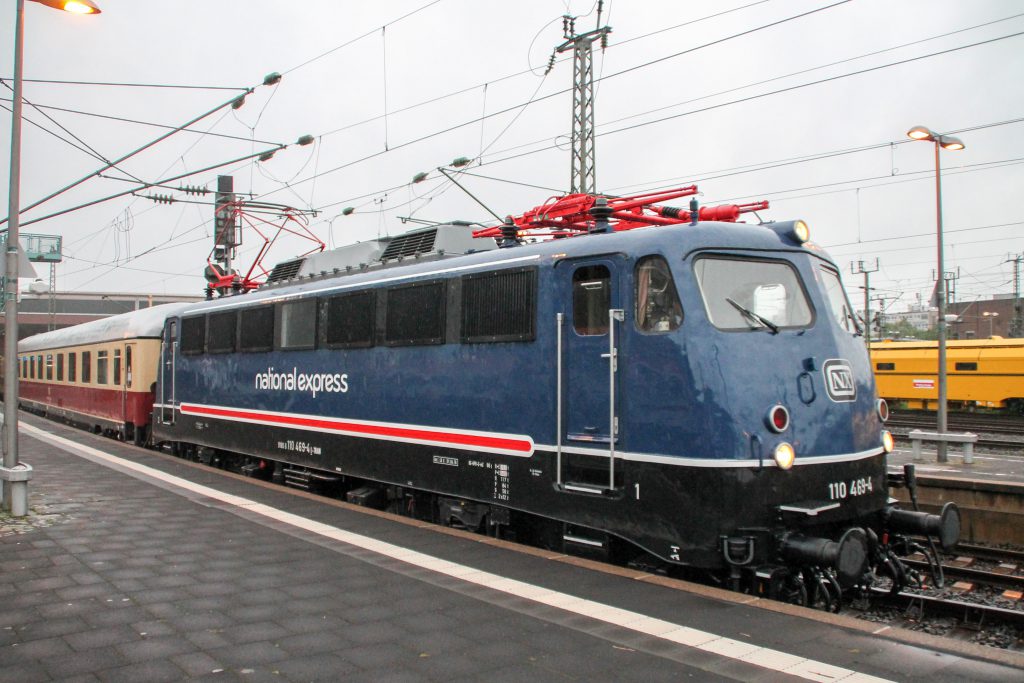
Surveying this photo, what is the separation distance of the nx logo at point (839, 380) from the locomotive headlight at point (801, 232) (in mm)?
1192

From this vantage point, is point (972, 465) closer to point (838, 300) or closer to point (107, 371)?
point (838, 300)

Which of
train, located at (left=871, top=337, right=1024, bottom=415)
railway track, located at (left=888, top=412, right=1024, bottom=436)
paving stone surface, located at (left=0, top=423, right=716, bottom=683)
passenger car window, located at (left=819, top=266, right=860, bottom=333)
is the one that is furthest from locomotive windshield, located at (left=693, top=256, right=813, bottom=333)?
train, located at (left=871, top=337, right=1024, bottom=415)

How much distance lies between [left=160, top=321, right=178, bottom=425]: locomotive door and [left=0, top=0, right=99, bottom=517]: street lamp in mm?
6627

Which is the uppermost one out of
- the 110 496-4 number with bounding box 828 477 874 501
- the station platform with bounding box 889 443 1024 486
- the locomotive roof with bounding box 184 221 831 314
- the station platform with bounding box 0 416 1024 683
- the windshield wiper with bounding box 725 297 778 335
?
the locomotive roof with bounding box 184 221 831 314

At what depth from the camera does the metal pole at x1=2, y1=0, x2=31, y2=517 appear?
30.0 ft

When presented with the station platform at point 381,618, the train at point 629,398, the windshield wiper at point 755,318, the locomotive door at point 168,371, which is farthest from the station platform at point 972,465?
the locomotive door at point 168,371

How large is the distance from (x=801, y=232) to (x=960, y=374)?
27.0m

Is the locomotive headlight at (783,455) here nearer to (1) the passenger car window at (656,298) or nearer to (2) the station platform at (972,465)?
(1) the passenger car window at (656,298)

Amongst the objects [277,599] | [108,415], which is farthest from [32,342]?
[277,599]

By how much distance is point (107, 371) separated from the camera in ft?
72.5

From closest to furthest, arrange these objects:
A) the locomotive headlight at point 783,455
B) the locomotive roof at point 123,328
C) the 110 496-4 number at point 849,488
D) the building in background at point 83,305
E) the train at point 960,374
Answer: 1. the locomotive headlight at point 783,455
2. the 110 496-4 number at point 849,488
3. the locomotive roof at point 123,328
4. the train at point 960,374
5. the building in background at point 83,305

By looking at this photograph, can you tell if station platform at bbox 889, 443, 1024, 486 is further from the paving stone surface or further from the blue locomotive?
the paving stone surface

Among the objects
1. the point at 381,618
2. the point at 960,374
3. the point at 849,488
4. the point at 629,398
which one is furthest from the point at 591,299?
the point at 960,374

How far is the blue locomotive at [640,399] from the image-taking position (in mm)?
6379
